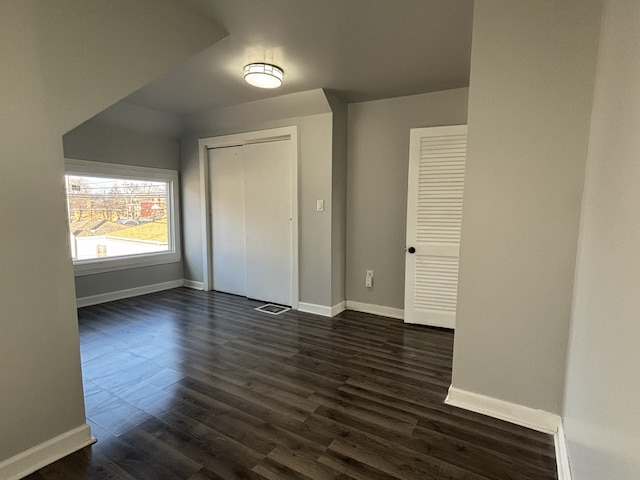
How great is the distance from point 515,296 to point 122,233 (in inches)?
181

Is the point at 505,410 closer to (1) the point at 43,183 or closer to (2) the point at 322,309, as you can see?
(2) the point at 322,309

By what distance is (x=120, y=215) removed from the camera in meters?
4.40

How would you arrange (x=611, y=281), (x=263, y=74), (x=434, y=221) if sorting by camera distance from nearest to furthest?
1. (x=611, y=281)
2. (x=263, y=74)
3. (x=434, y=221)

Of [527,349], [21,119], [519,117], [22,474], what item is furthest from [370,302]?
[21,119]

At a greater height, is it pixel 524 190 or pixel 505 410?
pixel 524 190

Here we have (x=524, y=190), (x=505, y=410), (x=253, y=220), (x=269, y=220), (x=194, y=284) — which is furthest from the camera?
(x=194, y=284)

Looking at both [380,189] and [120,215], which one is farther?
[120,215]

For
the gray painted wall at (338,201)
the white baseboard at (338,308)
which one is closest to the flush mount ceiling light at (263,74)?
the gray painted wall at (338,201)

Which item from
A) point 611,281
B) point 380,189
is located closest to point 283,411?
point 611,281

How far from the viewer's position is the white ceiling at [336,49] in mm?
2012

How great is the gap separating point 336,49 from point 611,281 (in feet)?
7.62

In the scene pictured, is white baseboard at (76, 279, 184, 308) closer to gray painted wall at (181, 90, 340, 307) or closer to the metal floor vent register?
the metal floor vent register

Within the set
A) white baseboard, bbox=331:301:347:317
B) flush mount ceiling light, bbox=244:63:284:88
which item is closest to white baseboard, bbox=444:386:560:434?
white baseboard, bbox=331:301:347:317

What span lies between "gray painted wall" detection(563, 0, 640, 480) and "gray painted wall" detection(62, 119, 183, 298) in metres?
4.58
